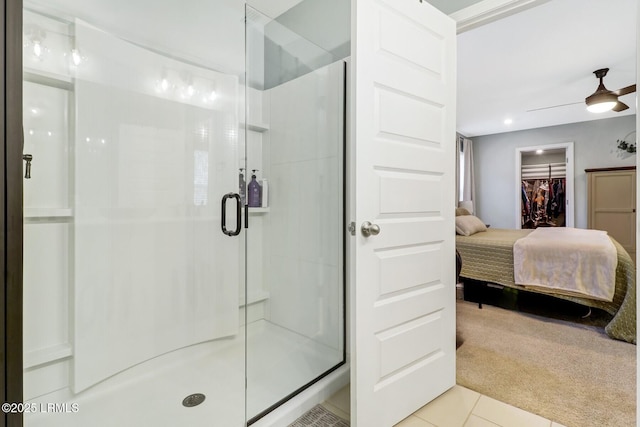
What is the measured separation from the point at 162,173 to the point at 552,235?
390 centimetres

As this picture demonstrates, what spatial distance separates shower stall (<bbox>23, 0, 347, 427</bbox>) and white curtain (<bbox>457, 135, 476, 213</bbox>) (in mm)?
5022

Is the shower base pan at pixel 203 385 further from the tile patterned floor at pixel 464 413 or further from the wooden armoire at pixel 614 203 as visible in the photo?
the wooden armoire at pixel 614 203

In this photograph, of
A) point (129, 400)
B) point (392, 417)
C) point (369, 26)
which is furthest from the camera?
point (129, 400)

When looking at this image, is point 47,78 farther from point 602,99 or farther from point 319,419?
point 602,99

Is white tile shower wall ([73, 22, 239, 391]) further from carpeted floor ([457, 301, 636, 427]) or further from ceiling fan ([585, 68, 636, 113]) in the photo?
ceiling fan ([585, 68, 636, 113])

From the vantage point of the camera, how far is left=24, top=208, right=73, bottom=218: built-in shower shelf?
4.76 ft

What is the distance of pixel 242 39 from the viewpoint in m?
2.23

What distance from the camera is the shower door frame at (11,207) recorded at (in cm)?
94

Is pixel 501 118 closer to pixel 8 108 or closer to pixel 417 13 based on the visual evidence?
pixel 417 13

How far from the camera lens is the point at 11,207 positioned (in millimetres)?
958

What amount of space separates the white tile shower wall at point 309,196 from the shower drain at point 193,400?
1.84 ft

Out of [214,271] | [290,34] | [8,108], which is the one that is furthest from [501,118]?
[8,108]

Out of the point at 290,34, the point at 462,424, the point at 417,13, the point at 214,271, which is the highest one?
the point at 290,34

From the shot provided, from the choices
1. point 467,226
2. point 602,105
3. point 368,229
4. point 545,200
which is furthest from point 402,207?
point 545,200
